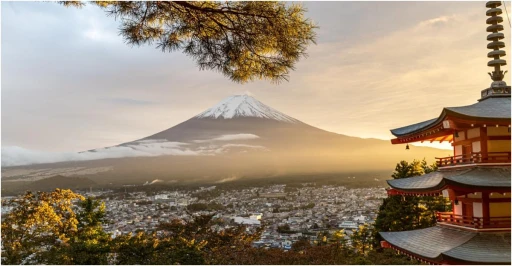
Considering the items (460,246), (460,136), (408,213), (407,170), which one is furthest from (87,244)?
(407,170)

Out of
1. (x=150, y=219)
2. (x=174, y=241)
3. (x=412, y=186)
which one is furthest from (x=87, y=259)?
(x=150, y=219)

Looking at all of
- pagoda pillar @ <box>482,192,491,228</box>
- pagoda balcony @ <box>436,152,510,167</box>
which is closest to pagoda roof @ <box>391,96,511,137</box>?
pagoda balcony @ <box>436,152,510,167</box>

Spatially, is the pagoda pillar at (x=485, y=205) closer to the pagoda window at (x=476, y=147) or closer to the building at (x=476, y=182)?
the building at (x=476, y=182)

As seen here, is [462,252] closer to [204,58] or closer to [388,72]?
[204,58]

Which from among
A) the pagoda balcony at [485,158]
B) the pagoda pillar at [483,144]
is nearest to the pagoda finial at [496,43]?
the pagoda pillar at [483,144]

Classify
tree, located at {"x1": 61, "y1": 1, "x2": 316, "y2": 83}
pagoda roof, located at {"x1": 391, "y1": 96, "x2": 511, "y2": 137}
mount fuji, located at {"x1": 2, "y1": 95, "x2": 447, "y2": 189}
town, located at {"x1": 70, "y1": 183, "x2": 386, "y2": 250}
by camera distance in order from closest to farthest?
1. tree, located at {"x1": 61, "y1": 1, "x2": 316, "y2": 83}
2. pagoda roof, located at {"x1": 391, "y1": 96, "x2": 511, "y2": 137}
3. town, located at {"x1": 70, "y1": 183, "x2": 386, "y2": 250}
4. mount fuji, located at {"x1": 2, "y1": 95, "x2": 447, "y2": 189}

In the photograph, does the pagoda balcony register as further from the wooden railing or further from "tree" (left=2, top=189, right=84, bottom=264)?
"tree" (left=2, top=189, right=84, bottom=264)
